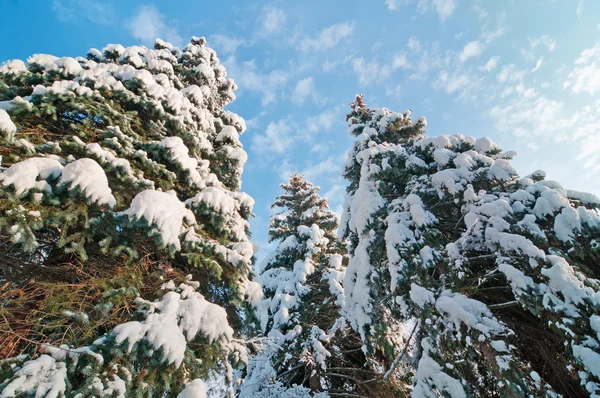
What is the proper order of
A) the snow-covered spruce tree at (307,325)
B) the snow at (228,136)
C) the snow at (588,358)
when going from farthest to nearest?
the snow-covered spruce tree at (307,325)
the snow at (228,136)
the snow at (588,358)

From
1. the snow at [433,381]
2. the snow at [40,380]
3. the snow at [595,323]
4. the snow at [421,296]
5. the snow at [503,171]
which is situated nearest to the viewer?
the snow at [40,380]

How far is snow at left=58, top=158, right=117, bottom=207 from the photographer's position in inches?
131

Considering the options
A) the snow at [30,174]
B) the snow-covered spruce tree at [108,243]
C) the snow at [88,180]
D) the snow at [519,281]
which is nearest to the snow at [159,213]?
the snow-covered spruce tree at [108,243]

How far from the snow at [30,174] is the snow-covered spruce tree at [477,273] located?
5210mm

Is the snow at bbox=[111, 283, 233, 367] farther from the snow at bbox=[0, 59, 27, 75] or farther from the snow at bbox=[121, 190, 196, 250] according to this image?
the snow at bbox=[0, 59, 27, 75]

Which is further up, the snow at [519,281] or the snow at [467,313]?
the snow at [519,281]

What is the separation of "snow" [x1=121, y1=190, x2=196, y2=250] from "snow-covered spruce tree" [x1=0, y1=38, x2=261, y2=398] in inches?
0.6

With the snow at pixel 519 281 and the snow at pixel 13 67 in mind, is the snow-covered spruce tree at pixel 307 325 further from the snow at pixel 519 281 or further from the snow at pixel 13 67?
the snow at pixel 13 67

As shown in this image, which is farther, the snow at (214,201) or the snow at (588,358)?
the snow at (214,201)

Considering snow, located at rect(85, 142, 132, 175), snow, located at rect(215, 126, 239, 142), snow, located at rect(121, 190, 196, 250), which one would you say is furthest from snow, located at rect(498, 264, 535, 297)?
snow, located at rect(215, 126, 239, 142)

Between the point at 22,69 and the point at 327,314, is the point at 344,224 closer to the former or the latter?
the point at 327,314

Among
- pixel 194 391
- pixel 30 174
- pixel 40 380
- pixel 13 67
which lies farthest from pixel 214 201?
pixel 13 67

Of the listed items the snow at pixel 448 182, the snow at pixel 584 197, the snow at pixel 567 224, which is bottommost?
the snow at pixel 567 224

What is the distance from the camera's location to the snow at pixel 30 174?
116 inches
